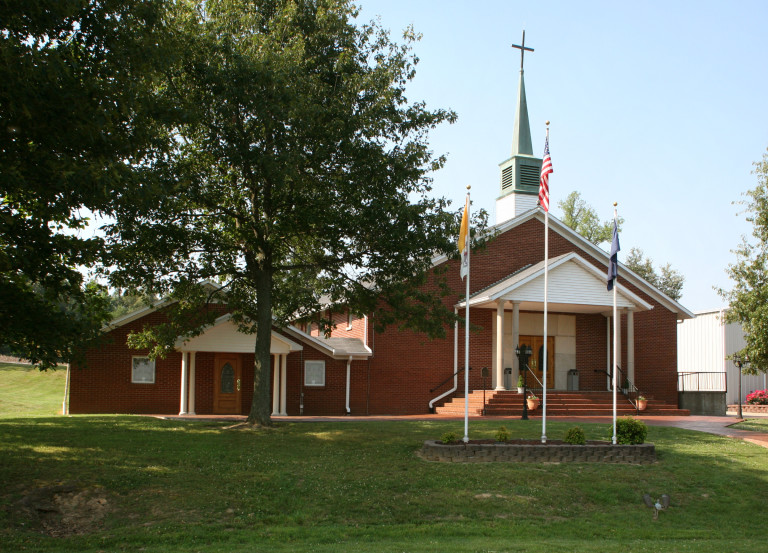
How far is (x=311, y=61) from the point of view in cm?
1833

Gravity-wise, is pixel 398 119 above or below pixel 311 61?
below

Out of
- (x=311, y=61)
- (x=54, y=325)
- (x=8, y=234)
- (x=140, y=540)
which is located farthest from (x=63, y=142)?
(x=311, y=61)

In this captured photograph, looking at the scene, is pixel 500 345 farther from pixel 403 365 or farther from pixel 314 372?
pixel 314 372

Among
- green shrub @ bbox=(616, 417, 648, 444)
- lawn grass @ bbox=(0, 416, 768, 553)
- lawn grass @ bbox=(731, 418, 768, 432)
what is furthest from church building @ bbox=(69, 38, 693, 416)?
green shrub @ bbox=(616, 417, 648, 444)

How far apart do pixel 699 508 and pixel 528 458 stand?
3.41 meters

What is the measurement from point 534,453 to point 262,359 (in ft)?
24.6

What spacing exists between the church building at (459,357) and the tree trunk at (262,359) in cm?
682

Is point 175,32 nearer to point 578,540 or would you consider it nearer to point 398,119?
point 398,119

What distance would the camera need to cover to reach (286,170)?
54.5ft

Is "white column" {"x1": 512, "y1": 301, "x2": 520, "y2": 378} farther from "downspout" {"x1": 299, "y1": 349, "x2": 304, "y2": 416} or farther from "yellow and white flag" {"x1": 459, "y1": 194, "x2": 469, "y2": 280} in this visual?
"yellow and white flag" {"x1": 459, "y1": 194, "x2": 469, "y2": 280}

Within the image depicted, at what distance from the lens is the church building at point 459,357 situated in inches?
1033

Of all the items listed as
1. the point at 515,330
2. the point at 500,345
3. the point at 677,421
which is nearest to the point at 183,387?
the point at 500,345

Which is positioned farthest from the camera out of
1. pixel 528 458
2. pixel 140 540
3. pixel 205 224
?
pixel 205 224

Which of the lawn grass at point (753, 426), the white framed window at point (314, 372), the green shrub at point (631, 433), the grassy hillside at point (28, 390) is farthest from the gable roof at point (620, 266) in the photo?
the grassy hillside at point (28, 390)
